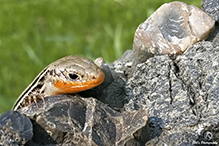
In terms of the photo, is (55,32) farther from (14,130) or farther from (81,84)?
(14,130)

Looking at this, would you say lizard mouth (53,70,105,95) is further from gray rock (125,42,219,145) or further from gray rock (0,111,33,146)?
gray rock (0,111,33,146)

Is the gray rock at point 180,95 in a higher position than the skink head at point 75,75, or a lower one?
lower

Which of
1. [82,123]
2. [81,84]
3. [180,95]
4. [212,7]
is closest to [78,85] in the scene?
[81,84]

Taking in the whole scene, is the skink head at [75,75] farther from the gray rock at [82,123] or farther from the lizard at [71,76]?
the gray rock at [82,123]

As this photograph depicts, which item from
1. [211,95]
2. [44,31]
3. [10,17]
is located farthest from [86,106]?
[10,17]

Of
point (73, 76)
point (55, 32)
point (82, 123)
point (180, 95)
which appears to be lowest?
point (55, 32)

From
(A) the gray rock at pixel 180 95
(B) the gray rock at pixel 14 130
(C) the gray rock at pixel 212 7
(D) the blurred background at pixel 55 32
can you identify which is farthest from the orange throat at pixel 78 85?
(D) the blurred background at pixel 55 32
